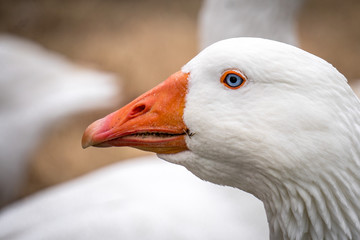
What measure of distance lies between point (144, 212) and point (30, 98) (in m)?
3.46

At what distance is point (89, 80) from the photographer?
5.94m

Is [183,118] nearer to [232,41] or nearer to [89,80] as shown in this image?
[232,41]

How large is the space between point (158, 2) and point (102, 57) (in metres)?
2.46

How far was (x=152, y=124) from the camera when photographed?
1.67 m

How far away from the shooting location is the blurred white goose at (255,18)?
2748 millimetres

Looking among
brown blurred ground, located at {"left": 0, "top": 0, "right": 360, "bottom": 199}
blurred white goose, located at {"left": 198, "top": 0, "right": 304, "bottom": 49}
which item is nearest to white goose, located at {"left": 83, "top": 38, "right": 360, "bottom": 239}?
blurred white goose, located at {"left": 198, "top": 0, "right": 304, "bottom": 49}

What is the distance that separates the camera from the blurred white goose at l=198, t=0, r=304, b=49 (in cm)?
275

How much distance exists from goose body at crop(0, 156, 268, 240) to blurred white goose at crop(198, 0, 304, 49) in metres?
1.17

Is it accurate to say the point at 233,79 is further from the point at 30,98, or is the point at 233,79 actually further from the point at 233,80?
the point at 30,98


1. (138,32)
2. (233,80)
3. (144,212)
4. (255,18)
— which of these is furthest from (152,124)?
(138,32)

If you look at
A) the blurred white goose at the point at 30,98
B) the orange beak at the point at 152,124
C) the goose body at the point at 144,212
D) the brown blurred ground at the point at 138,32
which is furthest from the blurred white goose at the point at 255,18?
the brown blurred ground at the point at 138,32

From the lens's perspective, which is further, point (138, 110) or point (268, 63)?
point (138, 110)

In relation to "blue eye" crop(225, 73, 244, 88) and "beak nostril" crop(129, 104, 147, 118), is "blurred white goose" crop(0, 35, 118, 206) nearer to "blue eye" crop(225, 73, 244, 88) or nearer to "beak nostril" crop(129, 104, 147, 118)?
"beak nostril" crop(129, 104, 147, 118)

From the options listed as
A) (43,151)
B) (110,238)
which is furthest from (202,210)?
(43,151)
